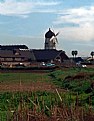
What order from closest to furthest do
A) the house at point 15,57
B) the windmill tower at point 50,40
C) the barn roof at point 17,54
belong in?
the house at point 15,57, the barn roof at point 17,54, the windmill tower at point 50,40

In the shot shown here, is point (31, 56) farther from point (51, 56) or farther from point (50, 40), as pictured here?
point (50, 40)

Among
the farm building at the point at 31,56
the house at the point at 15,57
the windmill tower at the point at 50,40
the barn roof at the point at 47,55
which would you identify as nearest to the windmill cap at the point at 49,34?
the windmill tower at the point at 50,40

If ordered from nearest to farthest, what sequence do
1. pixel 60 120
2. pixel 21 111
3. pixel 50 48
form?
A: pixel 60 120, pixel 21 111, pixel 50 48

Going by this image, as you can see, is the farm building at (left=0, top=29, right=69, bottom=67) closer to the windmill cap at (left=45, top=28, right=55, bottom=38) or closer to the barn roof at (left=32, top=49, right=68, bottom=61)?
the barn roof at (left=32, top=49, right=68, bottom=61)

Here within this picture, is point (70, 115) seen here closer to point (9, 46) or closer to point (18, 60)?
point (18, 60)

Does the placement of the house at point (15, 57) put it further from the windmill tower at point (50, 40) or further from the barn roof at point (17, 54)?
the windmill tower at point (50, 40)

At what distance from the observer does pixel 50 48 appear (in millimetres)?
102438

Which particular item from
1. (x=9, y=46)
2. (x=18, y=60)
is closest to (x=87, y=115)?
(x=18, y=60)

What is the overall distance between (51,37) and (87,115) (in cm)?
9616

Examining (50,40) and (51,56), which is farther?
(50,40)

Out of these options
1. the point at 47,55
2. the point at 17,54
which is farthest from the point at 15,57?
the point at 47,55

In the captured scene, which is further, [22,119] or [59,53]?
[59,53]

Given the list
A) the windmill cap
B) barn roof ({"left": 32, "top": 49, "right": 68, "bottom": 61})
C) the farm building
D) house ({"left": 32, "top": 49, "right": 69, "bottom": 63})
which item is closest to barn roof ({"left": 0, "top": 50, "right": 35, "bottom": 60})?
the farm building

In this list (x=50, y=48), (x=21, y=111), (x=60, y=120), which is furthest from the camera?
(x=50, y=48)
